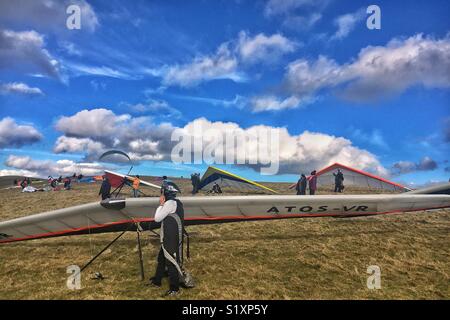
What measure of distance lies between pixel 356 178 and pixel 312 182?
823 centimetres

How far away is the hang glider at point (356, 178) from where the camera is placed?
27203 mm

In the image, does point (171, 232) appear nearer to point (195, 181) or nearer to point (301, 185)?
point (301, 185)

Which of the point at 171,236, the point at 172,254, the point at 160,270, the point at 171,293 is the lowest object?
the point at 171,293

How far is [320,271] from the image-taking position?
294 inches

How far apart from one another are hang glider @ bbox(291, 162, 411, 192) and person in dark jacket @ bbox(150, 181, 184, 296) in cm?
2494

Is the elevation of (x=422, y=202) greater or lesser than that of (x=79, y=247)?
greater

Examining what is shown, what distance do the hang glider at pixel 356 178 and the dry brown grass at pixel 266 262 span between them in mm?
15344

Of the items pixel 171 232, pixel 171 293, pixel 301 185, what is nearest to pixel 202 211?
pixel 171 232

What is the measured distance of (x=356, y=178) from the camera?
2841 cm
